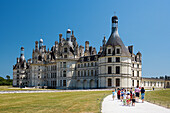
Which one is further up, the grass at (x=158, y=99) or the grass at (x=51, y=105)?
the grass at (x=51, y=105)

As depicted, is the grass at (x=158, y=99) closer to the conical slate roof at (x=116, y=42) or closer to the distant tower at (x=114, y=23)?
the conical slate roof at (x=116, y=42)

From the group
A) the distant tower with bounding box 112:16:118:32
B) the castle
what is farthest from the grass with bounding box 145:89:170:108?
the distant tower with bounding box 112:16:118:32

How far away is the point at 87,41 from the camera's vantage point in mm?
87625

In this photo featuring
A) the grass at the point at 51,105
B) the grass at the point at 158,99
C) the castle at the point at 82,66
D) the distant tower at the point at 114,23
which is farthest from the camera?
the distant tower at the point at 114,23

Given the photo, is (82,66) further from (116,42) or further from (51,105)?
(51,105)

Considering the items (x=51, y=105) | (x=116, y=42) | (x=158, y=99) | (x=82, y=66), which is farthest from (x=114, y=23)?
(x=51, y=105)

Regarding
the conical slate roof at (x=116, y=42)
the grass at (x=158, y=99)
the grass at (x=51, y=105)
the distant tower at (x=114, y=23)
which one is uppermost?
the distant tower at (x=114, y=23)

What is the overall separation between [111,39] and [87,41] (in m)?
22.3

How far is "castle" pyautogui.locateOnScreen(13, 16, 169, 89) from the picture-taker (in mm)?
64250

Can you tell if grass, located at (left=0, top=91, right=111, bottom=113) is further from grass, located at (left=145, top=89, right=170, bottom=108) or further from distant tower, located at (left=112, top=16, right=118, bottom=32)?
distant tower, located at (left=112, top=16, right=118, bottom=32)

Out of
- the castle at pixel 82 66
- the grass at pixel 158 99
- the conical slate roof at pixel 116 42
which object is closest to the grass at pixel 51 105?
the grass at pixel 158 99

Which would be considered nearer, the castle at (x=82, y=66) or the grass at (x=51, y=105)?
the grass at (x=51, y=105)

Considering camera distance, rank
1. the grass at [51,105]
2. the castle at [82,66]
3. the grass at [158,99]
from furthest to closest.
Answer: the castle at [82,66] → the grass at [158,99] → the grass at [51,105]

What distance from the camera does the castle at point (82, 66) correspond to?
6425 cm
